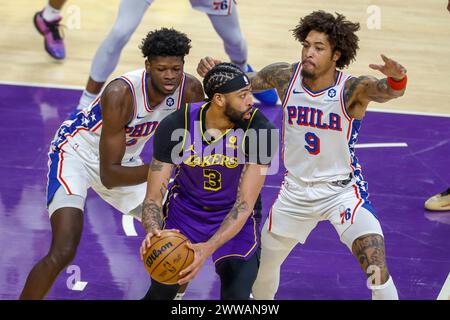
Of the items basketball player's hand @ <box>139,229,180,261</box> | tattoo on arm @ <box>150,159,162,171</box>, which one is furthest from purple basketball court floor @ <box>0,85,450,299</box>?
basketball player's hand @ <box>139,229,180,261</box>

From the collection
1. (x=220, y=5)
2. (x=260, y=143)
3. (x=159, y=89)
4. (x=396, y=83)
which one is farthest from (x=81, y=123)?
(x=220, y=5)

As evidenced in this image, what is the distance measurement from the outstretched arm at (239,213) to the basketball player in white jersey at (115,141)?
105 centimetres

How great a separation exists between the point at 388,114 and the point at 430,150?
0.97 metres

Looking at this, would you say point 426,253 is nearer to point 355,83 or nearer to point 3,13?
point 355,83

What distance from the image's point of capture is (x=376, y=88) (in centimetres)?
636

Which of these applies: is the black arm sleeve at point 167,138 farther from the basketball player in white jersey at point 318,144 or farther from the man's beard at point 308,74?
the man's beard at point 308,74

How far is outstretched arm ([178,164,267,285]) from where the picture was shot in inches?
227

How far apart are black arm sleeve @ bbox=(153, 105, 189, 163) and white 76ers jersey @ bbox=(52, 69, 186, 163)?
0.79 metres

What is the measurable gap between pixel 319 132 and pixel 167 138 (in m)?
1.11

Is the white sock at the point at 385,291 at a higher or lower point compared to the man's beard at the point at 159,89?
lower

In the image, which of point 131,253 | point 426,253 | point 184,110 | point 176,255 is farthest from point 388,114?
point 176,255

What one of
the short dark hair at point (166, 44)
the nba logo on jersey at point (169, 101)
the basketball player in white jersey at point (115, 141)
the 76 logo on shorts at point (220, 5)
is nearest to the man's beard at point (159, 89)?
the basketball player in white jersey at point (115, 141)

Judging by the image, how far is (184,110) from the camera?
20.5ft

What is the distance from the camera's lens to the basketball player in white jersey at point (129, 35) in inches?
388
